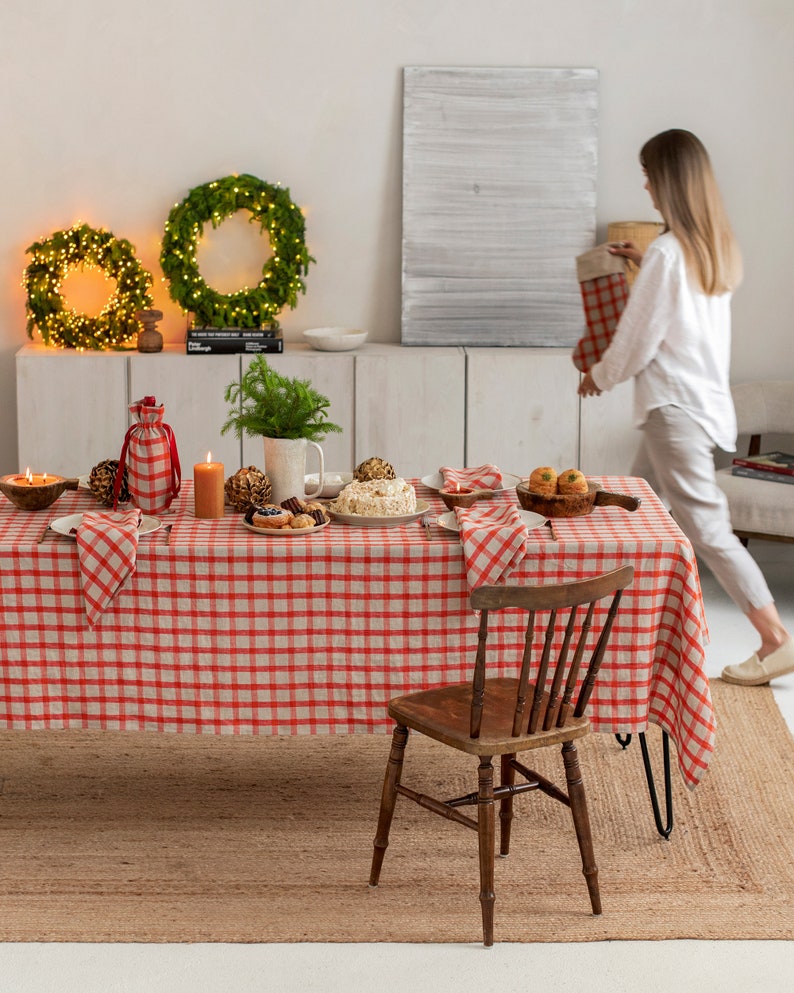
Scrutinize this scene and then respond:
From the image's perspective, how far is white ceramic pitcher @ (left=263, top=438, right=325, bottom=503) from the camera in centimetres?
317

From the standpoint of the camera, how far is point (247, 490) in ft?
10.2

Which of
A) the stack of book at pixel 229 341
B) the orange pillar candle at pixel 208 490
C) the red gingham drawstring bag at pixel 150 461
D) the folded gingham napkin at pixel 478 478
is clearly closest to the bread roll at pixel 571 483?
the folded gingham napkin at pixel 478 478

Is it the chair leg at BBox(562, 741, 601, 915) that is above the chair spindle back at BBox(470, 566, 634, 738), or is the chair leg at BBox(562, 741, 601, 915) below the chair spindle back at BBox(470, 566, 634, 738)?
below

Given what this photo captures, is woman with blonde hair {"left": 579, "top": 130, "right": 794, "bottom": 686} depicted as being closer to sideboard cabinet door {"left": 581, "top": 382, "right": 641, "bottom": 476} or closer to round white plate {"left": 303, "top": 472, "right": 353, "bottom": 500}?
round white plate {"left": 303, "top": 472, "right": 353, "bottom": 500}

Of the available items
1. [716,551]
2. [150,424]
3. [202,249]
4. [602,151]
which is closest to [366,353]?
[202,249]

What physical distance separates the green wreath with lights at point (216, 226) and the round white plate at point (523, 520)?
260 centimetres

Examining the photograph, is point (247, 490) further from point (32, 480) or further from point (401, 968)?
point (401, 968)

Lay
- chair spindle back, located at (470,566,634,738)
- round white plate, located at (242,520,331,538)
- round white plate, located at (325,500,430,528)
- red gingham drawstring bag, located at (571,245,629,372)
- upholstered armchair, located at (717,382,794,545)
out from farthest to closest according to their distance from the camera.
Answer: upholstered armchair, located at (717,382,794,545)
red gingham drawstring bag, located at (571,245,629,372)
round white plate, located at (325,500,430,528)
round white plate, located at (242,520,331,538)
chair spindle back, located at (470,566,634,738)

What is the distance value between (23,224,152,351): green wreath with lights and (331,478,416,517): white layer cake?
8.57 ft

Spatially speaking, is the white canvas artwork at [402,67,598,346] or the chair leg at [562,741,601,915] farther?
the white canvas artwork at [402,67,598,346]

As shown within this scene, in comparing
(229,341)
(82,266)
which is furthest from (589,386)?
(82,266)

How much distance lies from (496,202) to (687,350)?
1.92 m

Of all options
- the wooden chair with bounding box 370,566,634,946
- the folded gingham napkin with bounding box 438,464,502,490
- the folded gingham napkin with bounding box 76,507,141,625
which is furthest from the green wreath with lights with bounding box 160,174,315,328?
the wooden chair with bounding box 370,566,634,946

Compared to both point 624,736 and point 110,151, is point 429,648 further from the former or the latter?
point 110,151
